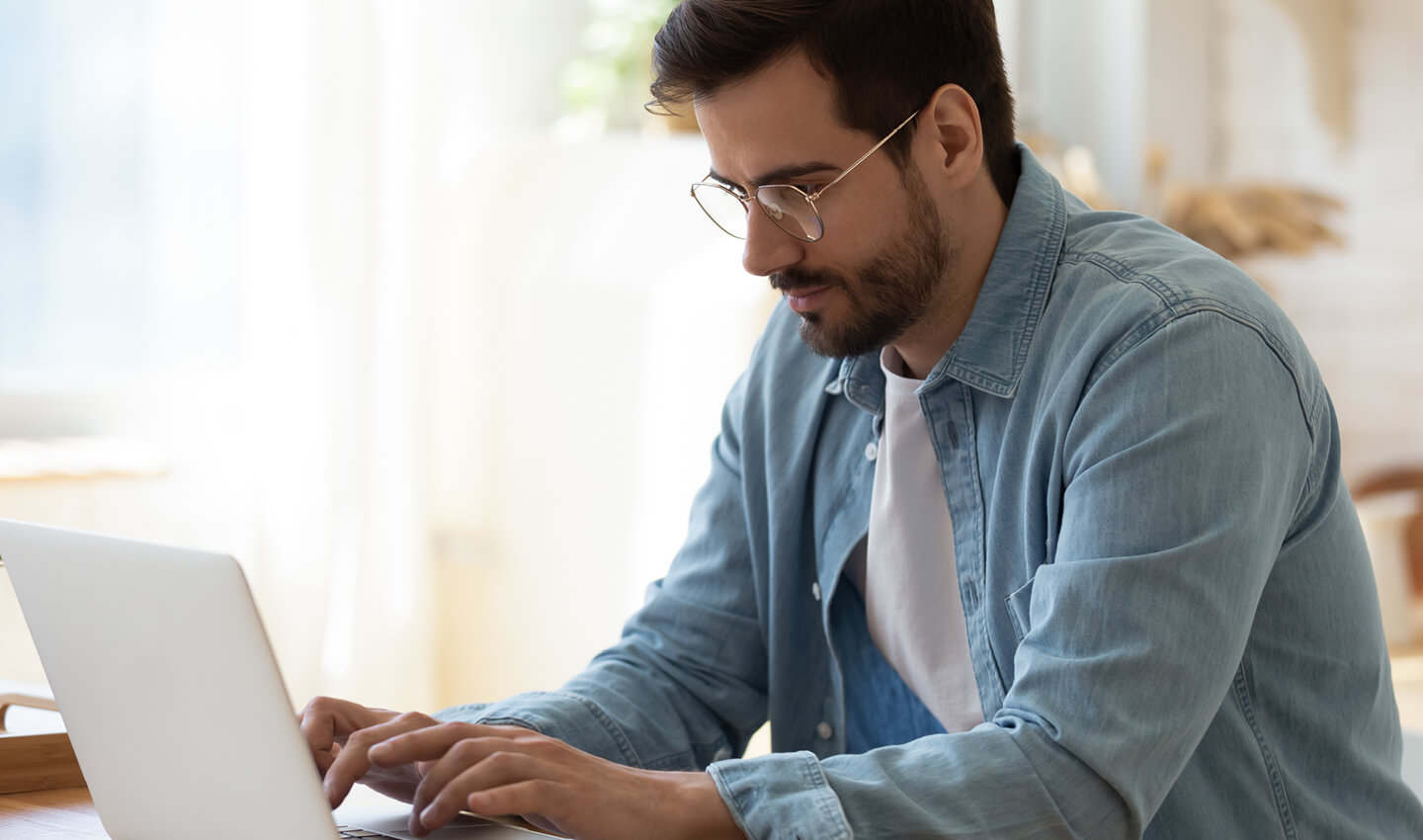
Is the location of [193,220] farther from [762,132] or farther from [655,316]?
[762,132]

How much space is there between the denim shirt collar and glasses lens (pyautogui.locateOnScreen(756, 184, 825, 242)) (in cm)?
15

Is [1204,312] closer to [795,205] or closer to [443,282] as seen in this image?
[795,205]

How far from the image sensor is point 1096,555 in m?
0.89

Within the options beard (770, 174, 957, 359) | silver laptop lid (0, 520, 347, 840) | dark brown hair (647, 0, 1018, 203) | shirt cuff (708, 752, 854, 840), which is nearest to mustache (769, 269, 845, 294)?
beard (770, 174, 957, 359)

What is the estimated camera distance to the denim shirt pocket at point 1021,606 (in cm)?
104

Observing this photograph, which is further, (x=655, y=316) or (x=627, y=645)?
(x=655, y=316)

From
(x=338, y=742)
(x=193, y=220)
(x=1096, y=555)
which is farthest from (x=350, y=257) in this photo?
(x=1096, y=555)

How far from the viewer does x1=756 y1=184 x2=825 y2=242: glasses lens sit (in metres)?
1.12

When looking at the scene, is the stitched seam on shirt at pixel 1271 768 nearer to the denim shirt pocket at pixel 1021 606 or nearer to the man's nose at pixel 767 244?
the denim shirt pocket at pixel 1021 606

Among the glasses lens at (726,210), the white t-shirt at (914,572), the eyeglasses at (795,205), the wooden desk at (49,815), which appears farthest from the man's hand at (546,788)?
the glasses lens at (726,210)

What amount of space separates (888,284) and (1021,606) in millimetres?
285

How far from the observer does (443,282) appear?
2.86 meters

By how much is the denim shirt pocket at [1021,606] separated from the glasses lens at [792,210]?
33 cm

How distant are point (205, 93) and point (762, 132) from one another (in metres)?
1.54
